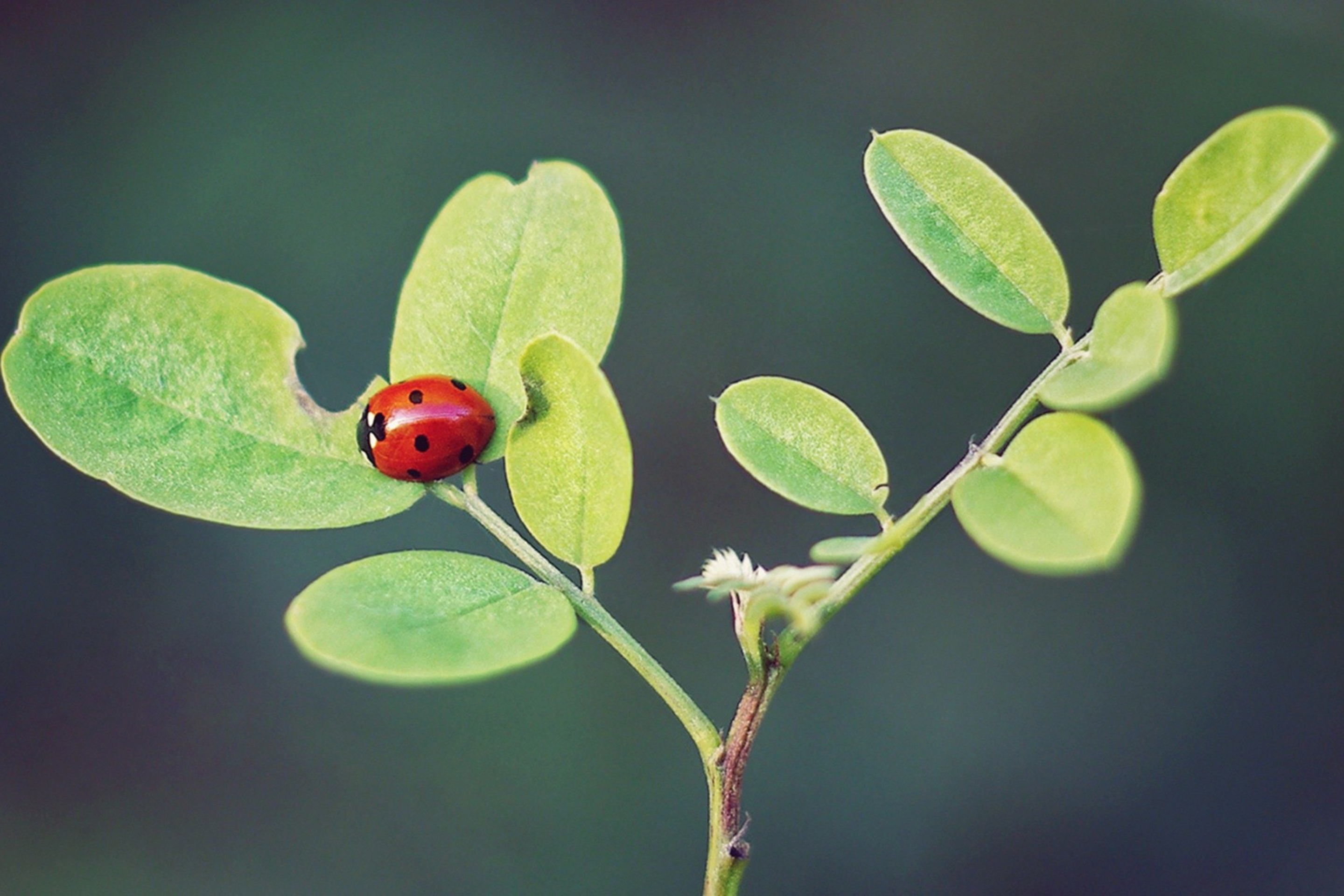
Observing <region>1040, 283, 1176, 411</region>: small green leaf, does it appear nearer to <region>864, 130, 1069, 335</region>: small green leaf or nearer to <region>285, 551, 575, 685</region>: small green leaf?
<region>864, 130, 1069, 335</region>: small green leaf

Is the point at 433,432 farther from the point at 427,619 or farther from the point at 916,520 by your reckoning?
the point at 916,520

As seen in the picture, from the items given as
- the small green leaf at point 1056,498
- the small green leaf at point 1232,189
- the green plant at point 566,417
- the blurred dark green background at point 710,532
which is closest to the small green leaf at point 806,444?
the green plant at point 566,417

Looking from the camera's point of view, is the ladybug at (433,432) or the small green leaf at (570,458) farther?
the ladybug at (433,432)

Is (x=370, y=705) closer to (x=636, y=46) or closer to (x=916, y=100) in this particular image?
(x=636, y=46)

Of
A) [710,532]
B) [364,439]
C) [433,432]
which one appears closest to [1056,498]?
[433,432]

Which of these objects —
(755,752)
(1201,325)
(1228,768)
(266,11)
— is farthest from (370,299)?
(1228,768)

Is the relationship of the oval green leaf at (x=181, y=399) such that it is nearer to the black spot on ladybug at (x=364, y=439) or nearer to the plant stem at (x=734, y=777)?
the black spot on ladybug at (x=364, y=439)
